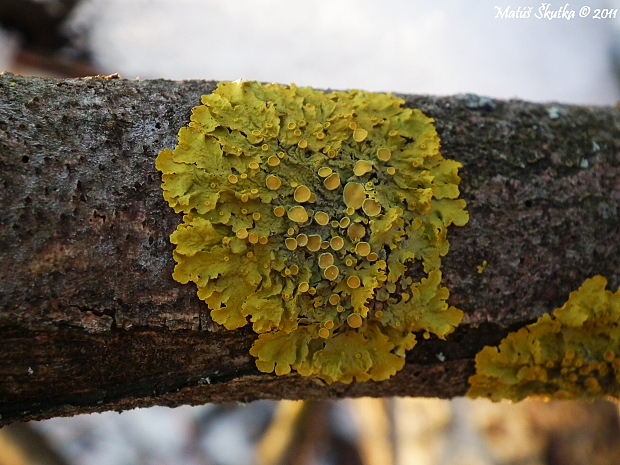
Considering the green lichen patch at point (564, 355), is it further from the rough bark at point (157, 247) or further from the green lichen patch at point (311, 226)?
the green lichen patch at point (311, 226)

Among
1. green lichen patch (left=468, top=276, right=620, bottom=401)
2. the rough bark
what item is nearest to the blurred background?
green lichen patch (left=468, top=276, right=620, bottom=401)

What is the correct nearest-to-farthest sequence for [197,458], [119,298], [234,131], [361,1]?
[119,298]
[234,131]
[361,1]
[197,458]

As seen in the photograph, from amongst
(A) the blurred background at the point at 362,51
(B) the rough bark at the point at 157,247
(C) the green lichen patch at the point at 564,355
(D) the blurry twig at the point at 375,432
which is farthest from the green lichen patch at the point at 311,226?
(D) the blurry twig at the point at 375,432

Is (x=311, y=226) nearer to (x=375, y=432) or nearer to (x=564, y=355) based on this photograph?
(x=564, y=355)

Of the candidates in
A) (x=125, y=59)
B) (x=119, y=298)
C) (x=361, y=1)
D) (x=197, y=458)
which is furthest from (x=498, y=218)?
(x=197, y=458)

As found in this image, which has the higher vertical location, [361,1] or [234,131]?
[361,1]

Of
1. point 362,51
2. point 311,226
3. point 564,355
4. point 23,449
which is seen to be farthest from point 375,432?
point 311,226

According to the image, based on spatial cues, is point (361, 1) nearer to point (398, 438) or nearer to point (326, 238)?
point (326, 238)
